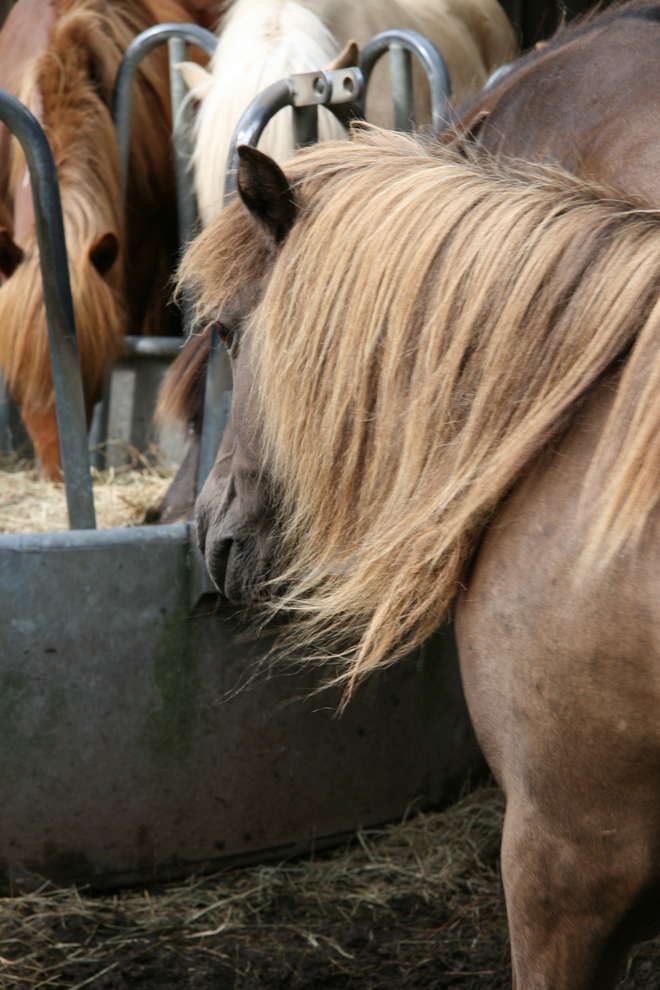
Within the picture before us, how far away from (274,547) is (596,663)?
2.06ft

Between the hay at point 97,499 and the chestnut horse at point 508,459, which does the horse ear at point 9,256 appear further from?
the chestnut horse at point 508,459

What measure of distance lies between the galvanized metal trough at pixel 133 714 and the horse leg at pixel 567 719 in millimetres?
746

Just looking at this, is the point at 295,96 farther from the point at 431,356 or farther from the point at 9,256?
the point at 9,256

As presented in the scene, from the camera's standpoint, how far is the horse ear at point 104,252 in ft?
8.98

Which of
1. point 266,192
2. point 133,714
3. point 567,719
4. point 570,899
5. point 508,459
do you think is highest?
point 266,192

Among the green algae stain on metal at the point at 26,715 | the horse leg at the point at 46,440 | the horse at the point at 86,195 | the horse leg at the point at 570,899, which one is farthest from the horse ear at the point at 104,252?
the horse leg at the point at 570,899

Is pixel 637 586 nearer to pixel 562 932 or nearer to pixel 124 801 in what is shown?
pixel 562 932

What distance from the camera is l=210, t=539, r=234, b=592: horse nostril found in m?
1.51

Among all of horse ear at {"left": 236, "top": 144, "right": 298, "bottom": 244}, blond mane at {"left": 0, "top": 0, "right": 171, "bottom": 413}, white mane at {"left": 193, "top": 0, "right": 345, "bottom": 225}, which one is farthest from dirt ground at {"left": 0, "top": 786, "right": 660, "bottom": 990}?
white mane at {"left": 193, "top": 0, "right": 345, "bottom": 225}

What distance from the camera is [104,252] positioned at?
2.79m

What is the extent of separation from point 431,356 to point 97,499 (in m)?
1.80

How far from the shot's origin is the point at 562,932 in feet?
3.25

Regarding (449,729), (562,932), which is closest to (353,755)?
(449,729)

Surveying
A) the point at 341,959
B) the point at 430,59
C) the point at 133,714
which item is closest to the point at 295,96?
the point at 430,59
